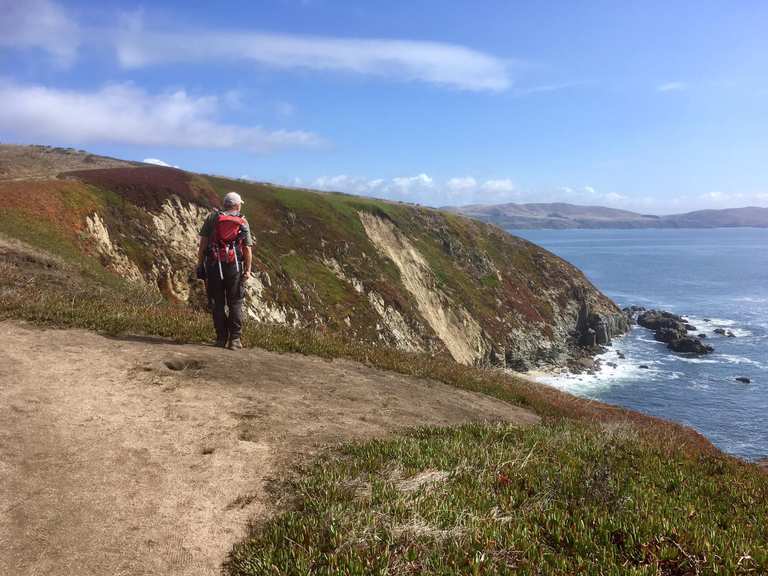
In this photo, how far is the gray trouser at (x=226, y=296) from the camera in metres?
11.7

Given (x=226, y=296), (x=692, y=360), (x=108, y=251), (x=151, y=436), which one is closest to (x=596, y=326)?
(x=692, y=360)

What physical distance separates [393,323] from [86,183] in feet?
104

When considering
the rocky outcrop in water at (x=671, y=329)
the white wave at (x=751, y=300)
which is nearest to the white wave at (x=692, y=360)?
the rocky outcrop in water at (x=671, y=329)

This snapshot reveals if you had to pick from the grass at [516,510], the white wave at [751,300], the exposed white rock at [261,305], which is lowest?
the white wave at [751,300]

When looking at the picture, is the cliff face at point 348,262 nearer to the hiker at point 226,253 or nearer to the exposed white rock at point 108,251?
the exposed white rock at point 108,251

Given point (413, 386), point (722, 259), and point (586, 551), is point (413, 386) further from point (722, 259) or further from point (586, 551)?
point (722, 259)

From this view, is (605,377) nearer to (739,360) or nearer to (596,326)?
(739,360)

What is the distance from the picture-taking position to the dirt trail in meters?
5.09

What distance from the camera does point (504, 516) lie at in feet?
19.7

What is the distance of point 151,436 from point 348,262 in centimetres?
5160

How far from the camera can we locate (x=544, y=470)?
Answer: 740 cm

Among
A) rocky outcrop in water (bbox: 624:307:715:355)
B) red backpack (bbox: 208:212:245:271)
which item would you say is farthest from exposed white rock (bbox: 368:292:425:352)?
red backpack (bbox: 208:212:245:271)

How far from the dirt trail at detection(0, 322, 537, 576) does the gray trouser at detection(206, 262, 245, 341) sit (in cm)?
73

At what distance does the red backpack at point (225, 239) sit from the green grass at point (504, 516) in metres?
5.89
